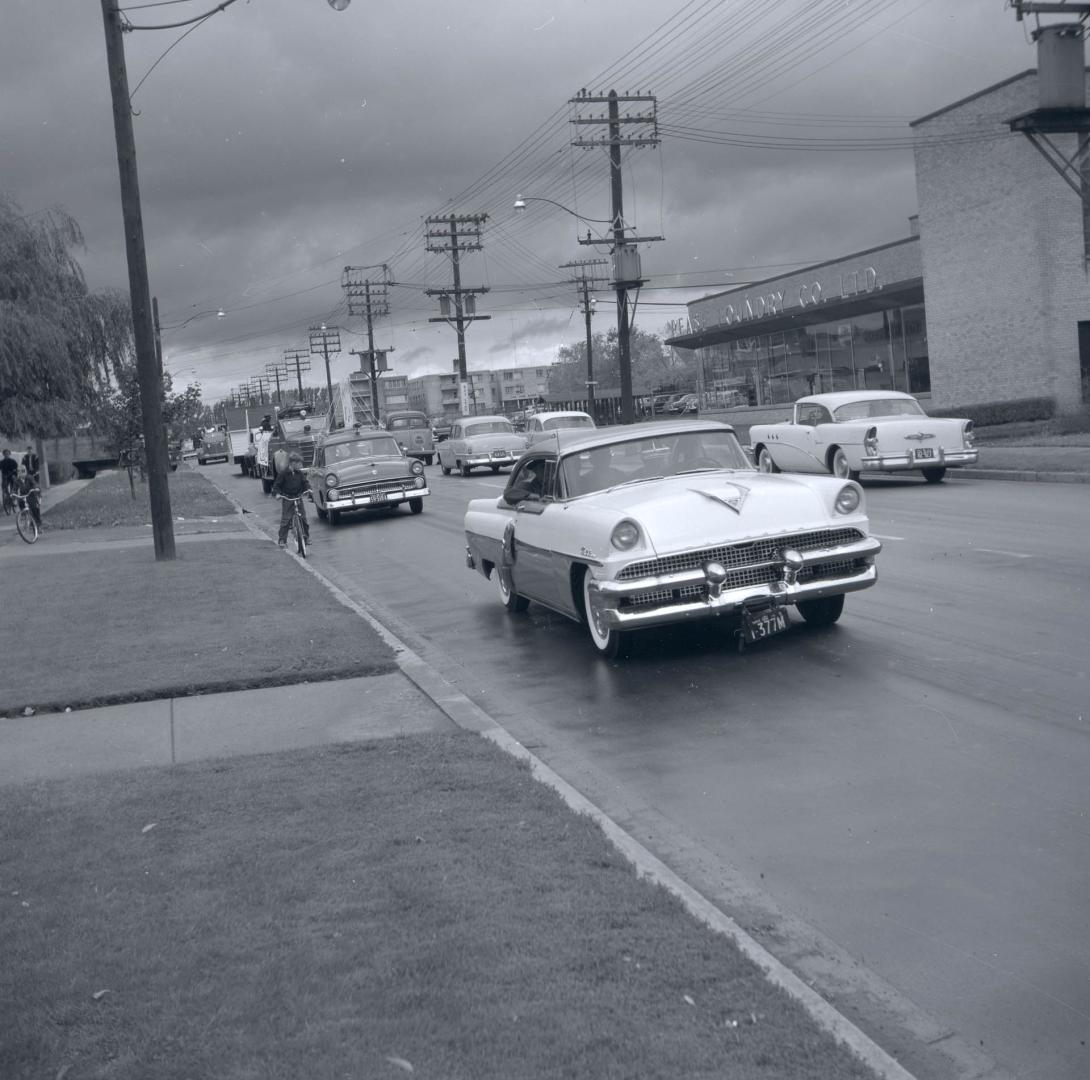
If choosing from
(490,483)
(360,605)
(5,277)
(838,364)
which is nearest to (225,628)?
(360,605)

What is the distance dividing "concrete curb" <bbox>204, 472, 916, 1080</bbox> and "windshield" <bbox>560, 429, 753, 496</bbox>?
189cm

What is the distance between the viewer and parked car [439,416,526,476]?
39.6m

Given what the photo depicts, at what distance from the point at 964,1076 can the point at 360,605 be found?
10.5 meters

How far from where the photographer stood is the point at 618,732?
24.8ft

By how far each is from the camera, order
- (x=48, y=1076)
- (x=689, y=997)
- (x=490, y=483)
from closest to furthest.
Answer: (x=48, y=1076) → (x=689, y=997) → (x=490, y=483)

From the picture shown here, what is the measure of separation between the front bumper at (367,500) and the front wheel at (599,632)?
16.3 m

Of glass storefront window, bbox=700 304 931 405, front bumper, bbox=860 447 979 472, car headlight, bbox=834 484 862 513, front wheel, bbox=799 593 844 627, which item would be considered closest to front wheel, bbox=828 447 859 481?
front bumper, bbox=860 447 979 472

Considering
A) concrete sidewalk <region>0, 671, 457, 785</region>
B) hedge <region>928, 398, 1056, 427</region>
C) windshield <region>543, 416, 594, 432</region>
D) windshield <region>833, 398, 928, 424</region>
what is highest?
windshield <region>543, 416, 594, 432</region>

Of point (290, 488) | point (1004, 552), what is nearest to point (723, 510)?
point (1004, 552)

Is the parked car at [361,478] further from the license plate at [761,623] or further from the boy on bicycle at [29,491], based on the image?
the license plate at [761,623]

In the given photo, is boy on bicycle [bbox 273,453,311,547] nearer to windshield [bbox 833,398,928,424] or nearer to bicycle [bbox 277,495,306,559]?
bicycle [bbox 277,495,306,559]

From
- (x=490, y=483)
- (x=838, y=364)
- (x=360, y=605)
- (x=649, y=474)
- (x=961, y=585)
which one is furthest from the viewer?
(x=838, y=364)

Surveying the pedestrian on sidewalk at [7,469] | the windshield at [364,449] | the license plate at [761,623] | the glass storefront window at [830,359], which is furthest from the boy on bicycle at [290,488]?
the glass storefront window at [830,359]

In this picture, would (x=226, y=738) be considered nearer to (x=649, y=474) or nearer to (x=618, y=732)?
(x=618, y=732)
